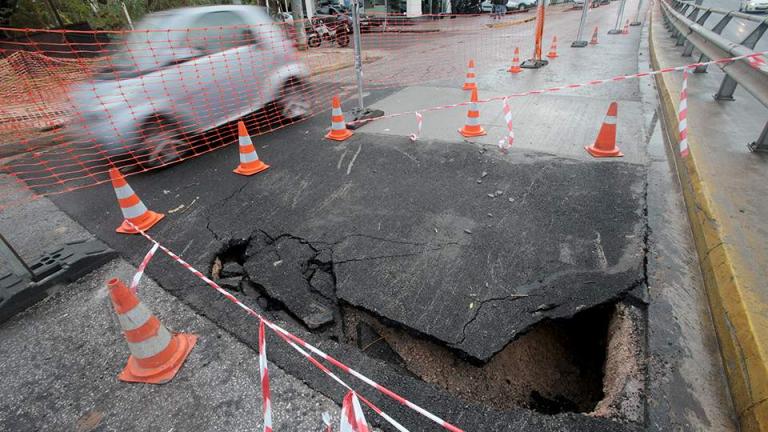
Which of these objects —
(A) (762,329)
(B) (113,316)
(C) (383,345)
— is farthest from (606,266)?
(B) (113,316)

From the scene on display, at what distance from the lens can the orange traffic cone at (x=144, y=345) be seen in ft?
7.04

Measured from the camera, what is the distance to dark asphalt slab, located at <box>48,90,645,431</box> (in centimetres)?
248

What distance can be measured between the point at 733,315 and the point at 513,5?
3790cm

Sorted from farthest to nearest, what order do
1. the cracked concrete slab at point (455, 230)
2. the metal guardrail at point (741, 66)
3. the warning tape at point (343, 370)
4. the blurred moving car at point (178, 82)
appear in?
1. the blurred moving car at point (178, 82)
2. the metal guardrail at point (741, 66)
3. the cracked concrete slab at point (455, 230)
4. the warning tape at point (343, 370)

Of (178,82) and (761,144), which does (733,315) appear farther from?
(178,82)

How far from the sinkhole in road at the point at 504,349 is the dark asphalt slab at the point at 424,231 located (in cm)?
15

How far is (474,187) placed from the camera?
4234 mm

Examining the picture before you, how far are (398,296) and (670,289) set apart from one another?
198 centimetres

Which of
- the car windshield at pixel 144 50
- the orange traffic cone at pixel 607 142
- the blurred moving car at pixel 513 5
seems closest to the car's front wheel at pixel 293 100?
the car windshield at pixel 144 50

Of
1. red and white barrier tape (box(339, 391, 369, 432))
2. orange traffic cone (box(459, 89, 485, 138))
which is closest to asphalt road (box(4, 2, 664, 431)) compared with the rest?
orange traffic cone (box(459, 89, 485, 138))

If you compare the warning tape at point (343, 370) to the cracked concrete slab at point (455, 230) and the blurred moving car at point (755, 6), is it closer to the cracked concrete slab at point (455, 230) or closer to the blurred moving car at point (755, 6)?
the cracked concrete slab at point (455, 230)

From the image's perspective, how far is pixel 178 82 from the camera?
5.17m

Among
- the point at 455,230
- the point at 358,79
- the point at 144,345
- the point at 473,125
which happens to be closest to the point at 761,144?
the point at 473,125

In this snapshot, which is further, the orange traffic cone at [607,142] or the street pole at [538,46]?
the street pole at [538,46]
